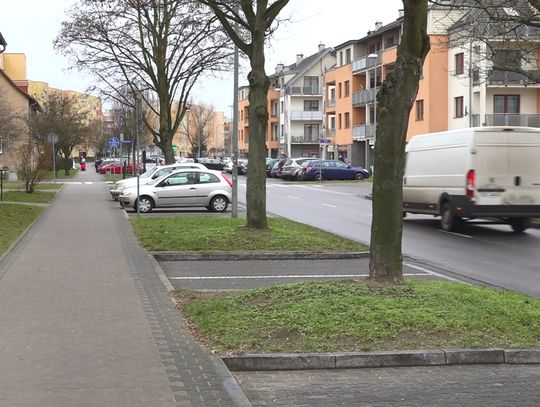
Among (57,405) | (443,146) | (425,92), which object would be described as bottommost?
(57,405)

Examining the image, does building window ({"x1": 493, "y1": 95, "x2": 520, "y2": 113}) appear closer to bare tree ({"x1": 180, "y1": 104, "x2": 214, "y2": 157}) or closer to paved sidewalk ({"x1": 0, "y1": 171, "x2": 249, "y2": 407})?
paved sidewalk ({"x1": 0, "y1": 171, "x2": 249, "y2": 407})

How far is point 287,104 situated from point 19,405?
3597 inches

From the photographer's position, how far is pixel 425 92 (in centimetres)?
5412

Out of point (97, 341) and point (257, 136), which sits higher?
point (257, 136)

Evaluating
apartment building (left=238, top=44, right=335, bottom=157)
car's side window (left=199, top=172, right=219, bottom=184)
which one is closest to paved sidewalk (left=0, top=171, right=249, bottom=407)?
car's side window (left=199, top=172, right=219, bottom=184)

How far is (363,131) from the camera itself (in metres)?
66.9

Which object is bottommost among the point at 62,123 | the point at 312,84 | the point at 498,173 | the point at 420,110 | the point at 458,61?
the point at 498,173

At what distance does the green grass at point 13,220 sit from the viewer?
47.9 ft

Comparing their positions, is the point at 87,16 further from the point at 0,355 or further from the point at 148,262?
the point at 0,355

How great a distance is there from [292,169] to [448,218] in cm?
3548

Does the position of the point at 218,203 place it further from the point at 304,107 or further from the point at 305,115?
the point at 304,107

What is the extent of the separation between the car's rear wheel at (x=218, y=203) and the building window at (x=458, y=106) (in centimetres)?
3182

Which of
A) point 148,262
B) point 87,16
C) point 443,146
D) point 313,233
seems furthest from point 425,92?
point 148,262

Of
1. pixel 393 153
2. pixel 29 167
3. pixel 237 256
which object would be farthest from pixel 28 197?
pixel 393 153
